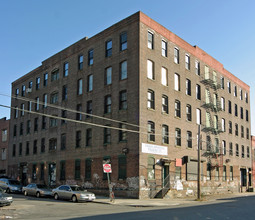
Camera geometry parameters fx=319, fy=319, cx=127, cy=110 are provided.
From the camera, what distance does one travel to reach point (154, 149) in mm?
30953

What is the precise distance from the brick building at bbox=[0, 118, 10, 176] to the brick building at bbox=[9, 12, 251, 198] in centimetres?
342

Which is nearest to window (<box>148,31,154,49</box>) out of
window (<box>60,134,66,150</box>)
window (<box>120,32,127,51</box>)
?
window (<box>120,32,127,51</box>)

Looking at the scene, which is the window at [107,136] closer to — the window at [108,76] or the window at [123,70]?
the window at [108,76]

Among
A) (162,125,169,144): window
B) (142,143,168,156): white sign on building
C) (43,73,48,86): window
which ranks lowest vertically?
(142,143,168,156): white sign on building

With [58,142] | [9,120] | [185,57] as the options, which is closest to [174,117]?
[185,57]

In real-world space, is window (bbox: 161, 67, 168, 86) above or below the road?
above

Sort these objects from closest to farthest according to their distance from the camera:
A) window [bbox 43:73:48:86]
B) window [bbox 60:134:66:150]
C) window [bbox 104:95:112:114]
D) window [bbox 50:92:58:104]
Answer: window [bbox 104:95:112:114] < window [bbox 60:134:66:150] < window [bbox 50:92:58:104] < window [bbox 43:73:48:86]

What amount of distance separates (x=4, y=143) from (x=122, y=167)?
1185 inches

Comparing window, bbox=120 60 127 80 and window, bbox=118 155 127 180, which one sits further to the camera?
window, bbox=120 60 127 80

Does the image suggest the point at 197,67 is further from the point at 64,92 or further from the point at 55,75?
the point at 55,75

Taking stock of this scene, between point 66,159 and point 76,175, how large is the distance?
9.03 feet

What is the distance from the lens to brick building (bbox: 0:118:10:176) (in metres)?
51.5

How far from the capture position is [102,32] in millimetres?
35781

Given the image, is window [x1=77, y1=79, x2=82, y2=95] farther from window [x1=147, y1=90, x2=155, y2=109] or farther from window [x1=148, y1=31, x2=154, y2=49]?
window [x1=148, y1=31, x2=154, y2=49]
